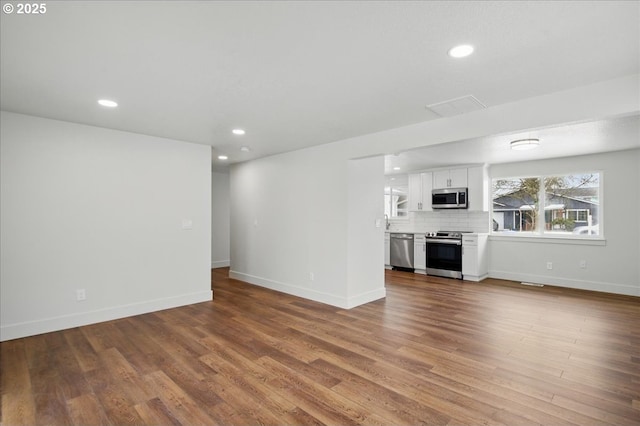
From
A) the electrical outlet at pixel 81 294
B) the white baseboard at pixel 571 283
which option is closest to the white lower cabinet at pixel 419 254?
the white baseboard at pixel 571 283

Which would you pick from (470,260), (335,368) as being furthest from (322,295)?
(470,260)

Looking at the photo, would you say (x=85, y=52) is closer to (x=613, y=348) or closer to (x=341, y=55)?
(x=341, y=55)

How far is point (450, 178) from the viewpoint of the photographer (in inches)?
282

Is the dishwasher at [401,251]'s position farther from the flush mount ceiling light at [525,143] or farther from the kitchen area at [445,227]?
the flush mount ceiling light at [525,143]

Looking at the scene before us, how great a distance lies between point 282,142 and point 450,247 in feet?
13.8

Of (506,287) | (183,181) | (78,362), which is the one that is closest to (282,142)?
(183,181)

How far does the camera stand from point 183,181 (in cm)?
483

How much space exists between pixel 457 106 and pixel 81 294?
185 inches

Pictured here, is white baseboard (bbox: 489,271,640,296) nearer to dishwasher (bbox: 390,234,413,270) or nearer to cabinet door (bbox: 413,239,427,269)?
cabinet door (bbox: 413,239,427,269)

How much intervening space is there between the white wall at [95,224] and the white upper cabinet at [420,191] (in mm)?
4758

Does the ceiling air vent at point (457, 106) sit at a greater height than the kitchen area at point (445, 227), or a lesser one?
greater

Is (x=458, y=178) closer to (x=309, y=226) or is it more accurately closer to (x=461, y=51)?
(x=309, y=226)

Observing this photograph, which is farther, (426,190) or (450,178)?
(426,190)

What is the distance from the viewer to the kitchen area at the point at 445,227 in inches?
262
